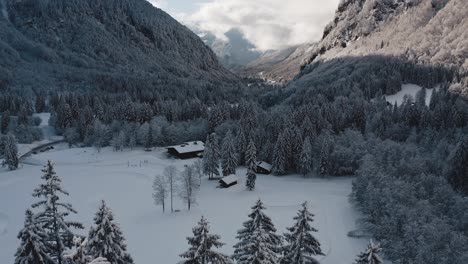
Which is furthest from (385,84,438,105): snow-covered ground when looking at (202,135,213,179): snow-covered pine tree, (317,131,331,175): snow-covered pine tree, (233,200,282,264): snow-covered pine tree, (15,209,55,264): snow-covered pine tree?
(15,209,55,264): snow-covered pine tree

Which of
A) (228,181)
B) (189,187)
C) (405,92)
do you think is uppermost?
(405,92)

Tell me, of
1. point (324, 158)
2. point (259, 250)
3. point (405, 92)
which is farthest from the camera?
point (405, 92)

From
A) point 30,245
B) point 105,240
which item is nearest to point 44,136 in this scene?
point 105,240

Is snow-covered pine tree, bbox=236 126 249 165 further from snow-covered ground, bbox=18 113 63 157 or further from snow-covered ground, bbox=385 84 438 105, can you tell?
snow-covered ground, bbox=385 84 438 105

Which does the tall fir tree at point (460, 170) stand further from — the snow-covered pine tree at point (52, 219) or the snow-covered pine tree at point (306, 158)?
the snow-covered pine tree at point (52, 219)

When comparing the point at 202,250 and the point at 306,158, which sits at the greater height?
the point at 306,158

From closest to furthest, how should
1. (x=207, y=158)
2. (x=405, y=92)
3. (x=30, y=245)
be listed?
(x=30, y=245), (x=207, y=158), (x=405, y=92)

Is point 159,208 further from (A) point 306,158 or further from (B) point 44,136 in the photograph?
(B) point 44,136
